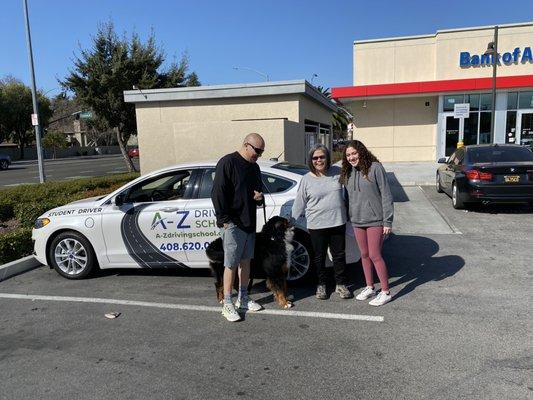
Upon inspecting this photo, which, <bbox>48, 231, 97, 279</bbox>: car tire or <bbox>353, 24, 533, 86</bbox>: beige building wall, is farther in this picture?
<bbox>353, 24, 533, 86</bbox>: beige building wall

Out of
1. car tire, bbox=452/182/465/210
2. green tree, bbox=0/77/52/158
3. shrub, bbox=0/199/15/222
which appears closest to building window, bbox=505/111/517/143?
car tire, bbox=452/182/465/210

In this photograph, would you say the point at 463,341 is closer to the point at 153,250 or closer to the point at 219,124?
the point at 153,250

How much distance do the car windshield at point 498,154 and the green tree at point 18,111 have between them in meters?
55.9

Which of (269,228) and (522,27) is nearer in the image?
(269,228)

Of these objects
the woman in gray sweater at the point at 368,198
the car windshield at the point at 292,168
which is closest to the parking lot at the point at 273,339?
the woman in gray sweater at the point at 368,198

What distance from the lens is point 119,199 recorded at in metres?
5.92

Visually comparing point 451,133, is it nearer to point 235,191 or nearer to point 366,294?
point 366,294

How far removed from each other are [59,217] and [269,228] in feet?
9.64

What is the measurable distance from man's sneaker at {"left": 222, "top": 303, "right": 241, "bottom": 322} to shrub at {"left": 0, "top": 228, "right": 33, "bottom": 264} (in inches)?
163

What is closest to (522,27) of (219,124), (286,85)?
(286,85)

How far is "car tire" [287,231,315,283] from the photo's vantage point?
550cm

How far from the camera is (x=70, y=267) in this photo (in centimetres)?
627

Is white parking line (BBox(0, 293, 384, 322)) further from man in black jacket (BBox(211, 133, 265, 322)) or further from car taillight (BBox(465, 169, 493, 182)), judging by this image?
car taillight (BBox(465, 169, 493, 182))

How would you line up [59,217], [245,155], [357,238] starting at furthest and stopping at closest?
[59,217] < [357,238] < [245,155]
